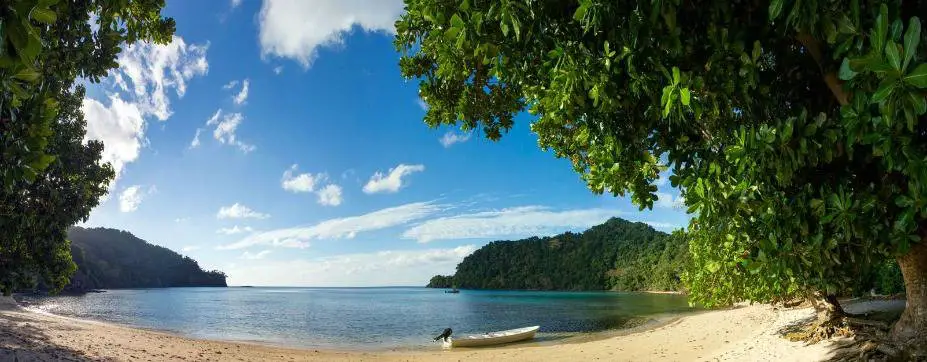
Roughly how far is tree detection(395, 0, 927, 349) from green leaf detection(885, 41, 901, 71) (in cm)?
11

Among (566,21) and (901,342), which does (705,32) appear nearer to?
(566,21)

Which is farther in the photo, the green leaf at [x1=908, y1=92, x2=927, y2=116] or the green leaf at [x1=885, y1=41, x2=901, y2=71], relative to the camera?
the green leaf at [x1=908, y1=92, x2=927, y2=116]

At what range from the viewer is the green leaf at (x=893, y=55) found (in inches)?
131

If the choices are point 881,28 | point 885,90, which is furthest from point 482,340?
point 881,28

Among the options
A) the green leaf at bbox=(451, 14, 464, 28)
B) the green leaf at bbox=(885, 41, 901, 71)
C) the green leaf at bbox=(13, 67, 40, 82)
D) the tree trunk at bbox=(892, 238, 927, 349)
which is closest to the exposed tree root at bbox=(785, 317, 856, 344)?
the tree trunk at bbox=(892, 238, 927, 349)

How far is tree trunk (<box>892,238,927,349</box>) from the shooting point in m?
7.79

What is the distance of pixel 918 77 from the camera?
3.24 m

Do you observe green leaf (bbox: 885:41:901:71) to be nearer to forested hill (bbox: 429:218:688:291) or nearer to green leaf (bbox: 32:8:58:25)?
green leaf (bbox: 32:8:58:25)

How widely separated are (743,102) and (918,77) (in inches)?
119

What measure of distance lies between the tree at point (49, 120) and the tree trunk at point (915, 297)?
10.5 metres

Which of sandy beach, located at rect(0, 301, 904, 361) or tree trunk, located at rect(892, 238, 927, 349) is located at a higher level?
tree trunk, located at rect(892, 238, 927, 349)

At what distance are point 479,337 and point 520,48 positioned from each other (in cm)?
2102

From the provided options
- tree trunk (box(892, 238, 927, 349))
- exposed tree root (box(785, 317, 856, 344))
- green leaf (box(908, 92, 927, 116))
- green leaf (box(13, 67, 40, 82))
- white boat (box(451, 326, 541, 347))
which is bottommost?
white boat (box(451, 326, 541, 347))

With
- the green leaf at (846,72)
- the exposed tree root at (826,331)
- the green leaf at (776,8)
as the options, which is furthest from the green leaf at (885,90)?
the exposed tree root at (826,331)
